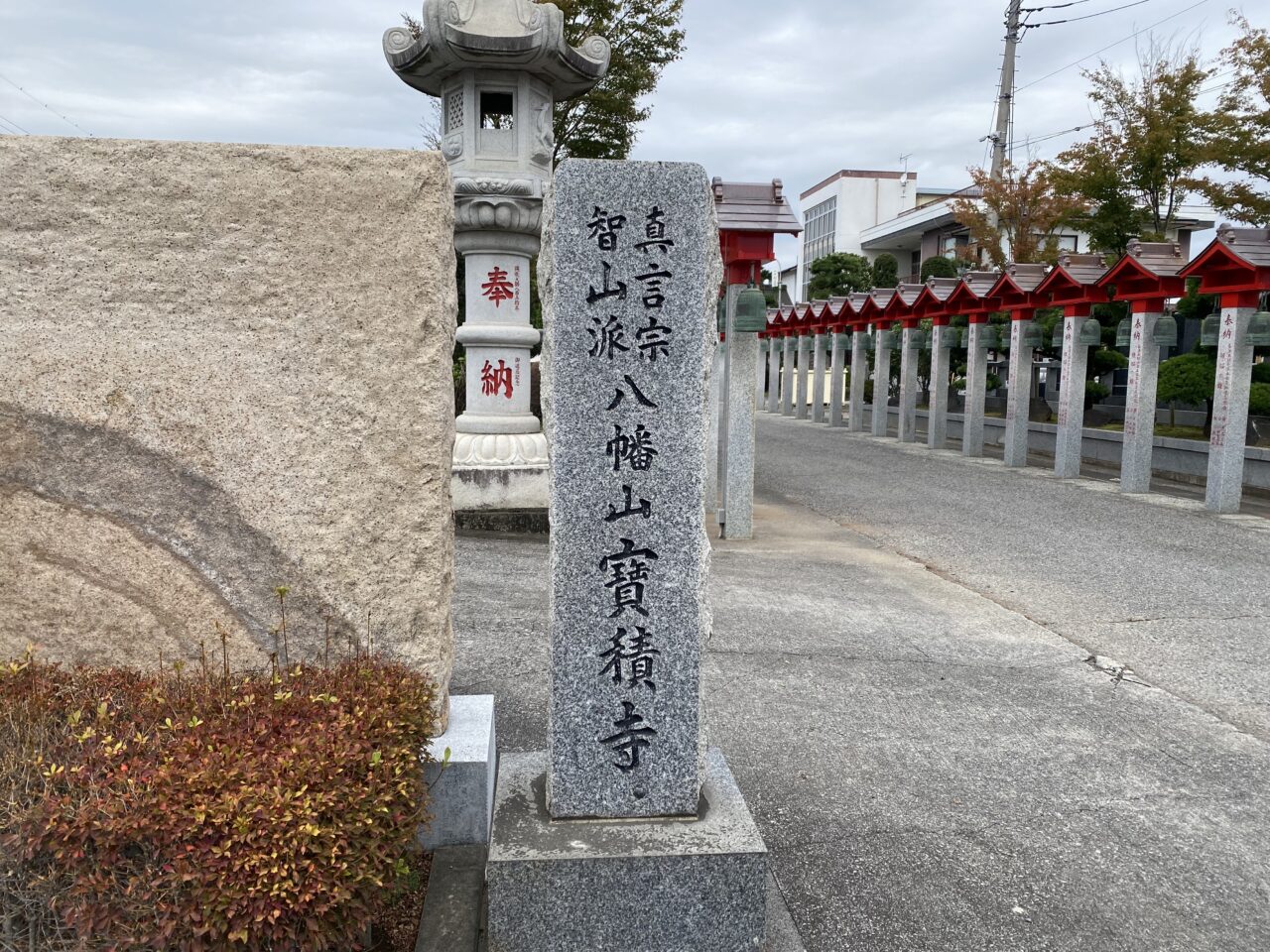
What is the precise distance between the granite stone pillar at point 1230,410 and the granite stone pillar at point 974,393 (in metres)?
6.12

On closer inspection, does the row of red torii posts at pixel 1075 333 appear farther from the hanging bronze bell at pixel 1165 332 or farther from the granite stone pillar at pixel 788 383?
the granite stone pillar at pixel 788 383

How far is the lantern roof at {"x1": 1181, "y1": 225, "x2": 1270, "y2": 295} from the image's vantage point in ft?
35.4

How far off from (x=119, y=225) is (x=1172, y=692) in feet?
18.9

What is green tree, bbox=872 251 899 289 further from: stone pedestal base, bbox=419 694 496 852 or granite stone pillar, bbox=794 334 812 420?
stone pedestal base, bbox=419 694 496 852

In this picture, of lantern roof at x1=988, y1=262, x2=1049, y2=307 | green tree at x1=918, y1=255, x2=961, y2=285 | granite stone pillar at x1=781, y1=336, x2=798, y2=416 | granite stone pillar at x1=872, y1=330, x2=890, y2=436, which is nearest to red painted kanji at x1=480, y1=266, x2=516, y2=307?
lantern roof at x1=988, y1=262, x2=1049, y2=307

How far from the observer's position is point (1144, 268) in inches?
495

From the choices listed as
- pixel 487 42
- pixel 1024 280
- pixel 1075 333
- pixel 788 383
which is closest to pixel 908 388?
pixel 1024 280

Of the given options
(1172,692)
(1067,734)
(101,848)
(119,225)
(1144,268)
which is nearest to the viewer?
(101,848)

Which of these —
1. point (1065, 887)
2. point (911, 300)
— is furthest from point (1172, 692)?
point (911, 300)

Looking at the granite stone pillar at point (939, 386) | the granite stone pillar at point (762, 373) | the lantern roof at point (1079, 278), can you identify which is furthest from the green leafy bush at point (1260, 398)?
the granite stone pillar at point (762, 373)

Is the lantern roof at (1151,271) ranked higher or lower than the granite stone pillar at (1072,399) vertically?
higher

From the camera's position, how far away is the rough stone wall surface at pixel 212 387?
3.07 m

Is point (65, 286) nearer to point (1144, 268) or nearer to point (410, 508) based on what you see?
point (410, 508)

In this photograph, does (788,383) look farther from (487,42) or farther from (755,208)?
(487,42)
